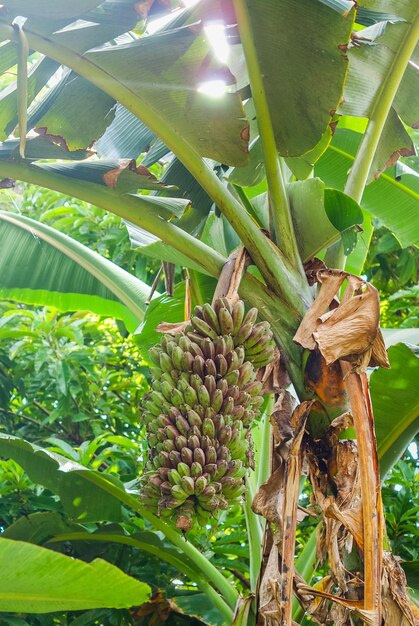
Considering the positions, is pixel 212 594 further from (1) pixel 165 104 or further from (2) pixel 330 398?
(1) pixel 165 104

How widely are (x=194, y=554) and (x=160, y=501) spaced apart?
0.96 metres

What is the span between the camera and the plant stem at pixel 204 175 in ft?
5.06

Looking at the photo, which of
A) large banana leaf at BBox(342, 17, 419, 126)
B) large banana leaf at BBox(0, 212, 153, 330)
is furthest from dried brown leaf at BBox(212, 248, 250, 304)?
large banana leaf at BBox(0, 212, 153, 330)

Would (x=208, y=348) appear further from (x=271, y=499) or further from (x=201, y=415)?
(x=271, y=499)

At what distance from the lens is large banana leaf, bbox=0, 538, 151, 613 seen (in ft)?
4.37

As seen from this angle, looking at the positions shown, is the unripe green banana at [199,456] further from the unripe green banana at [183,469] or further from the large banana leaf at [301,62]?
the large banana leaf at [301,62]

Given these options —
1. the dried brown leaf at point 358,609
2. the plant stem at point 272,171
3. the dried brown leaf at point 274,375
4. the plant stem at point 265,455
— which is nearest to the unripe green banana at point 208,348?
the dried brown leaf at point 274,375

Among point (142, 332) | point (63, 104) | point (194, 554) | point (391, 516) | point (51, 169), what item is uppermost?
point (63, 104)

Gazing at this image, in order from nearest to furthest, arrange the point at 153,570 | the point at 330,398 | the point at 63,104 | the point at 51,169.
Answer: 1. the point at 330,398
2. the point at 51,169
3. the point at 63,104
4. the point at 153,570

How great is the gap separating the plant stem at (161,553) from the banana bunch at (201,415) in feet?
3.26

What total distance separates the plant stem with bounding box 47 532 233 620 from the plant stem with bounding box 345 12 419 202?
Result: 1237 millimetres

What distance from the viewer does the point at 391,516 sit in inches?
101

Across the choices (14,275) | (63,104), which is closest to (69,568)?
(63,104)

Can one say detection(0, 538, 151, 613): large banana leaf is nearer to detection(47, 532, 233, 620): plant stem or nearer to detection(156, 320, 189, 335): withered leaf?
detection(156, 320, 189, 335): withered leaf
